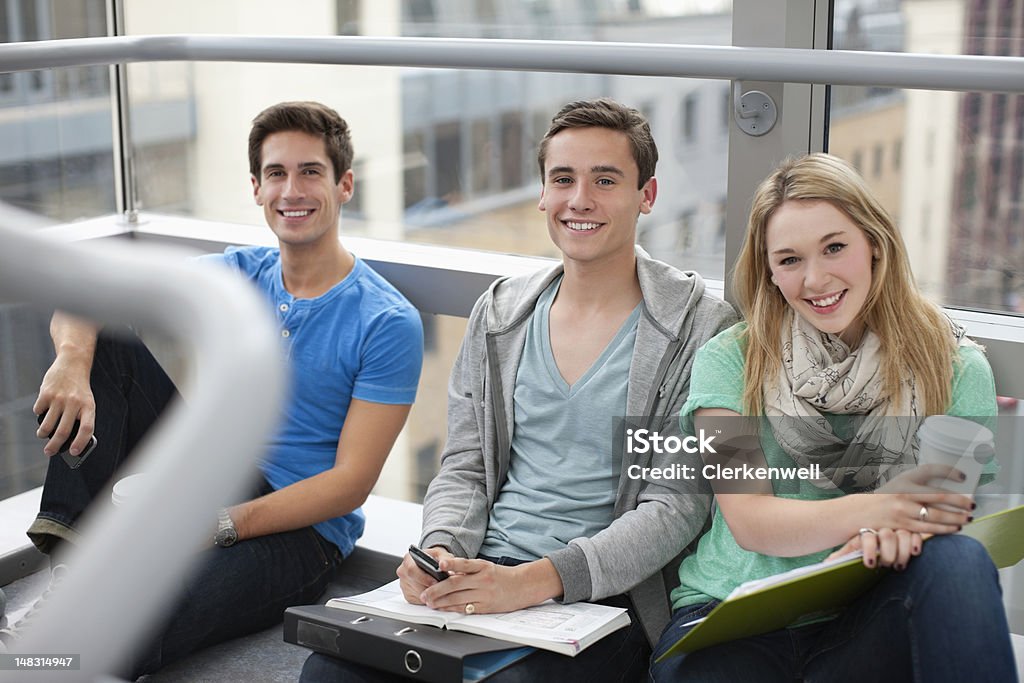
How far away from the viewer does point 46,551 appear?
1547mm

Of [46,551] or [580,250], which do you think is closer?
[580,250]

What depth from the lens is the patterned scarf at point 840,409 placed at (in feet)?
3.98

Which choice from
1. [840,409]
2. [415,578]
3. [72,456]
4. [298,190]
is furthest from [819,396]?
[72,456]

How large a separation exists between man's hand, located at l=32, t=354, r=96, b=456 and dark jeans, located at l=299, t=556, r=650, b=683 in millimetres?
467

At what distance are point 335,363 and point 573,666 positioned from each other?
24.1 inches

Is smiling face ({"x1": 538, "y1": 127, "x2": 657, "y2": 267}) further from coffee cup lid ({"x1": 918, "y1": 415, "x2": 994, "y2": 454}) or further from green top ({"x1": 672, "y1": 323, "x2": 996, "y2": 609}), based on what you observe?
coffee cup lid ({"x1": 918, "y1": 415, "x2": 994, "y2": 454})

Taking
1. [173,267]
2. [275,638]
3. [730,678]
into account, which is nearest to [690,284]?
[730,678]

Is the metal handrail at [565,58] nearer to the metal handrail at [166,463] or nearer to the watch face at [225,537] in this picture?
the watch face at [225,537]

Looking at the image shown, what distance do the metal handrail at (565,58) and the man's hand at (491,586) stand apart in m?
0.62

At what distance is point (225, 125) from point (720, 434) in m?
5.49

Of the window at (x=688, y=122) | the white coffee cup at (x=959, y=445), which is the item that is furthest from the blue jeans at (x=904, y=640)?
the window at (x=688, y=122)

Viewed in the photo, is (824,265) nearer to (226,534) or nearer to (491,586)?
(491,586)

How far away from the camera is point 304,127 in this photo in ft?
5.63

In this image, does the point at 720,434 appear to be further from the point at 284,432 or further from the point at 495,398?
the point at 284,432
